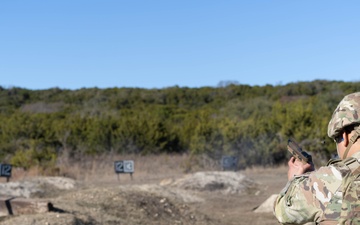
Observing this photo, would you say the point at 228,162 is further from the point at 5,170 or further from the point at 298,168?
the point at 298,168

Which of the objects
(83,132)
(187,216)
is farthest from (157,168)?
(187,216)

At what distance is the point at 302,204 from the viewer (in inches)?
123

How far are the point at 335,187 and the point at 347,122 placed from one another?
33 cm

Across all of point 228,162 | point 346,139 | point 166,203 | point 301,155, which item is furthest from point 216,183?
point 346,139

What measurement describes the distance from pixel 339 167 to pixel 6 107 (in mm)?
53736

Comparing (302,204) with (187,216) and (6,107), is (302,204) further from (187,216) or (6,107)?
(6,107)

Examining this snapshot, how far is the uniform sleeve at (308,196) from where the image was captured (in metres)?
3.06

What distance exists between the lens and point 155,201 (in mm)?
13633

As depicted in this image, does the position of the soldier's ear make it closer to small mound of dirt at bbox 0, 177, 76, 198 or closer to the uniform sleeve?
the uniform sleeve

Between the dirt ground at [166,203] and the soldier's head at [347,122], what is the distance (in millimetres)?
7208

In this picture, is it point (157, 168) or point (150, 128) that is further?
point (150, 128)

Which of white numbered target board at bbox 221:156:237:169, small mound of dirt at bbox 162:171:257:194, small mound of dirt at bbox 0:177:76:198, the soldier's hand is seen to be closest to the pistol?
the soldier's hand

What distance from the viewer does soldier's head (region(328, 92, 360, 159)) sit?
3064 millimetres

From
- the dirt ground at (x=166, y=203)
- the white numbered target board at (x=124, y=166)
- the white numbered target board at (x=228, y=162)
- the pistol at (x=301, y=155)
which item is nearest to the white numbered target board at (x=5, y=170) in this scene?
the dirt ground at (x=166, y=203)
